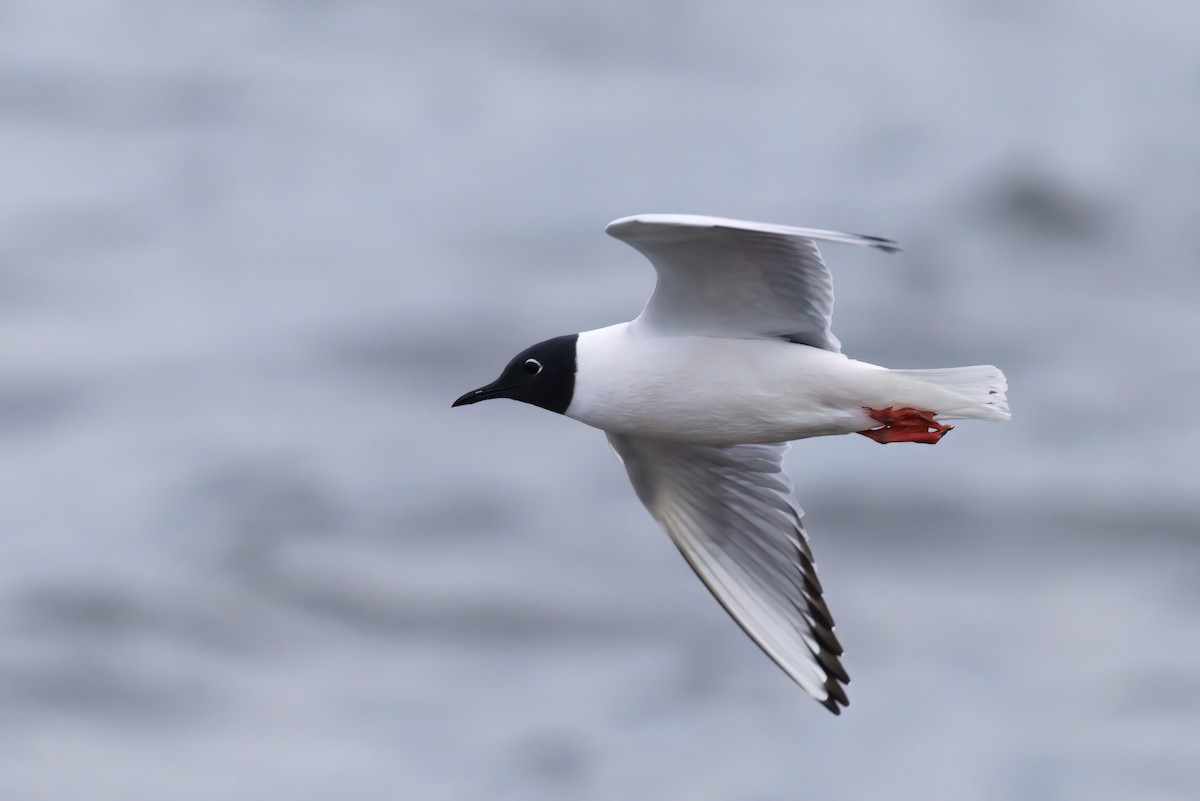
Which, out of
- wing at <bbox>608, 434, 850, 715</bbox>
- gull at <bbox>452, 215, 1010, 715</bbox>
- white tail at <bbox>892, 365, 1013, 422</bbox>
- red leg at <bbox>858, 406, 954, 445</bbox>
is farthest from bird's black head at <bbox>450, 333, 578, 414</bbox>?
white tail at <bbox>892, 365, 1013, 422</bbox>

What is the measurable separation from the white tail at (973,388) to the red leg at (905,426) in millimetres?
77

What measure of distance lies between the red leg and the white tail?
0.08 meters

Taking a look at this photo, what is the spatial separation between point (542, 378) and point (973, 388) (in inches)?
59.4

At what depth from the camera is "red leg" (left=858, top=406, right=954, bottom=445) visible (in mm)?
6484

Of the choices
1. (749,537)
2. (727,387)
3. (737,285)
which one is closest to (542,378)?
(727,387)

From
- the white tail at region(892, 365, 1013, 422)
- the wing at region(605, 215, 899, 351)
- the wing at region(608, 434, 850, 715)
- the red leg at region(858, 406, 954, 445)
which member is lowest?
the wing at region(608, 434, 850, 715)

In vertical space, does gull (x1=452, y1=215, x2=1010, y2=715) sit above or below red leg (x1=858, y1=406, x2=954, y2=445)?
above

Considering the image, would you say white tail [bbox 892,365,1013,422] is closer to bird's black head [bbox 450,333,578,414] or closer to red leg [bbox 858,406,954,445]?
red leg [bbox 858,406,954,445]

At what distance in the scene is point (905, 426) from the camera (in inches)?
257

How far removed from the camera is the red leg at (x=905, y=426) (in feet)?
21.3

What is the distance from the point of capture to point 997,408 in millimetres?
6344

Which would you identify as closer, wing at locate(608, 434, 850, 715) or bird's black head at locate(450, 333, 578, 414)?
bird's black head at locate(450, 333, 578, 414)

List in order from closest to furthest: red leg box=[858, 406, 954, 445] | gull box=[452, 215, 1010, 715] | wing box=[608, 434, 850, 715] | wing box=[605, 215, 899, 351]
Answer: wing box=[605, 215, 899, 351], gull box=[452, 215, 1010, 715], red leg box=[858, 406, 954, 445], wing box=[608, 434, 850, 715]

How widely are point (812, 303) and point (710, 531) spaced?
1.21 metres
